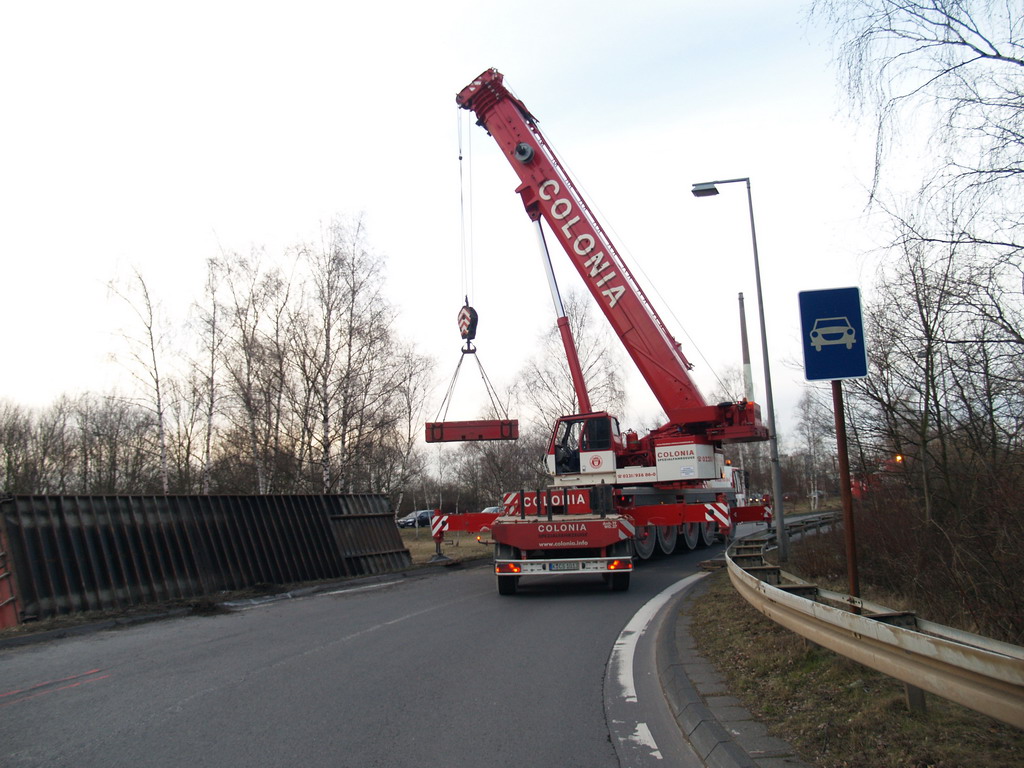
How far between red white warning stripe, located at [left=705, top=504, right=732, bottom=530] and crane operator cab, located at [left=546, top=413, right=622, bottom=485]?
2662 millimetres

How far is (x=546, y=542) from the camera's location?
12.8 meters

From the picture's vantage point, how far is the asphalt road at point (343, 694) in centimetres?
493

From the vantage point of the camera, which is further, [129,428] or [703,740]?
[129,428]

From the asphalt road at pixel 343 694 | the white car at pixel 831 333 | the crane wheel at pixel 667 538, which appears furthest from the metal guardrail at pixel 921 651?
the crane wheel at pixel 667 538

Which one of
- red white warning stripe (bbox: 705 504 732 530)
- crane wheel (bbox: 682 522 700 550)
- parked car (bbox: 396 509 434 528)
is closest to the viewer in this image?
red white warning stripe (bbox: 705 504 732 530)

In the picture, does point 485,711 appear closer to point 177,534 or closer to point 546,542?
point 546,542

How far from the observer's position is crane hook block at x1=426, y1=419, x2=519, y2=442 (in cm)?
1658

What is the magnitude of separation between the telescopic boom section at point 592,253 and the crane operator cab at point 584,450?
4.83 feet

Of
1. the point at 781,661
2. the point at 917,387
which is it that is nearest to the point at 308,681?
the point at 781,661

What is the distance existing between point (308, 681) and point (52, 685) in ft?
8.39

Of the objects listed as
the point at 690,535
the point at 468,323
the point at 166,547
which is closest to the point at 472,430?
the point at 468,323

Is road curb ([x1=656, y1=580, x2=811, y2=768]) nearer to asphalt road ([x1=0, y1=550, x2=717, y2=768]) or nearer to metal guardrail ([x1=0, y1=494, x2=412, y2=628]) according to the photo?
asphalt road ([x1=0, y1=550, x2=717, y2=768])

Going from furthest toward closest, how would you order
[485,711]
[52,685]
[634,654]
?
[634,654]
[52,685]
[485,711]

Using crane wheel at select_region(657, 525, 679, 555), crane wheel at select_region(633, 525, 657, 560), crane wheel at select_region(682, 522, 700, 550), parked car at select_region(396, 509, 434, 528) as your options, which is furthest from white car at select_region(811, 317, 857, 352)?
parked car at select_region(396, 509, 434, 528)
